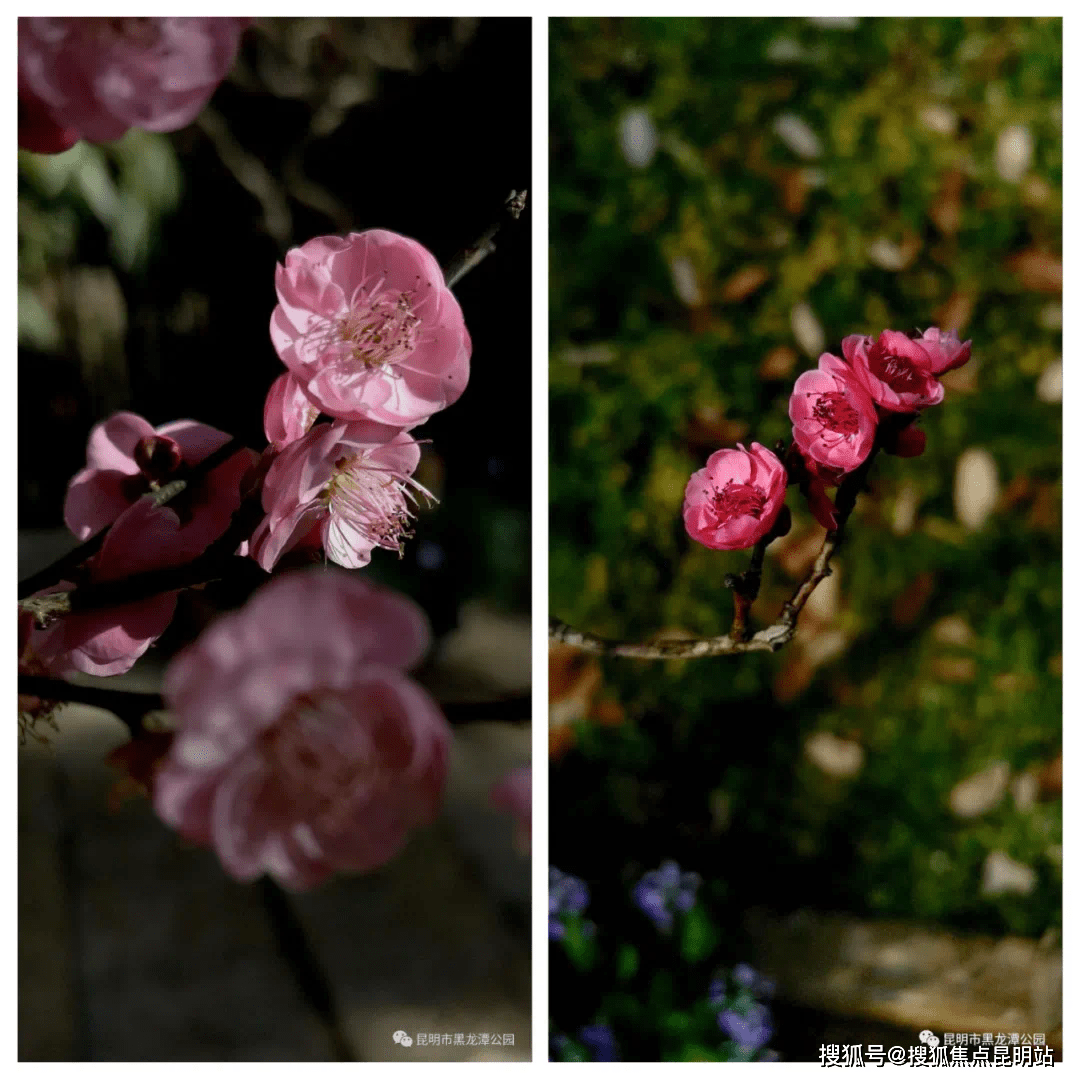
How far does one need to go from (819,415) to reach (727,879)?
1.37ft

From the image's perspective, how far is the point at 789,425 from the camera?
0.82 metres

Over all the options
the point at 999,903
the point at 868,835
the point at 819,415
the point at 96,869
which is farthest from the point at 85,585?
the point at 999,903

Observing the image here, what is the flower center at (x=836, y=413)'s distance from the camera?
2.53ft

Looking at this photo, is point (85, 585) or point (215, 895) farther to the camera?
point (215, 895)

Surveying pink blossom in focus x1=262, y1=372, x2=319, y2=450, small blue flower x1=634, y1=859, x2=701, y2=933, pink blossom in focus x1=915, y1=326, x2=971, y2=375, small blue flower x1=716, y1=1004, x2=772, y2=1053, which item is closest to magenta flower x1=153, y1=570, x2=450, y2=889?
pink blossom in focus x1=262, y1=372, x2=319, y2=450

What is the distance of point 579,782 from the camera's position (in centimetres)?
87

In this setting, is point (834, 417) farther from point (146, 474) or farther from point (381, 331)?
point (146, 474)

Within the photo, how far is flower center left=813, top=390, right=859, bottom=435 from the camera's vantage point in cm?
77

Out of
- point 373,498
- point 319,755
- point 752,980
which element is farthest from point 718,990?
point 373,498

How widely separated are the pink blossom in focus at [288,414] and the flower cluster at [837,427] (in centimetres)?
34

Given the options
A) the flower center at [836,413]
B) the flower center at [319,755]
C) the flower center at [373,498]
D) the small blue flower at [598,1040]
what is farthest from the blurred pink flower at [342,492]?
the small blue flower at [598,1040]

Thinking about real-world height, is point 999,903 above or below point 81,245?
below

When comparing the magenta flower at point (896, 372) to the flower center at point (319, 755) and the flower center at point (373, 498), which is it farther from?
the flower center at point (319, 755)

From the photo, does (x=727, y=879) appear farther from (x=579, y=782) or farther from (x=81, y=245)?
(x=81, y=245)
